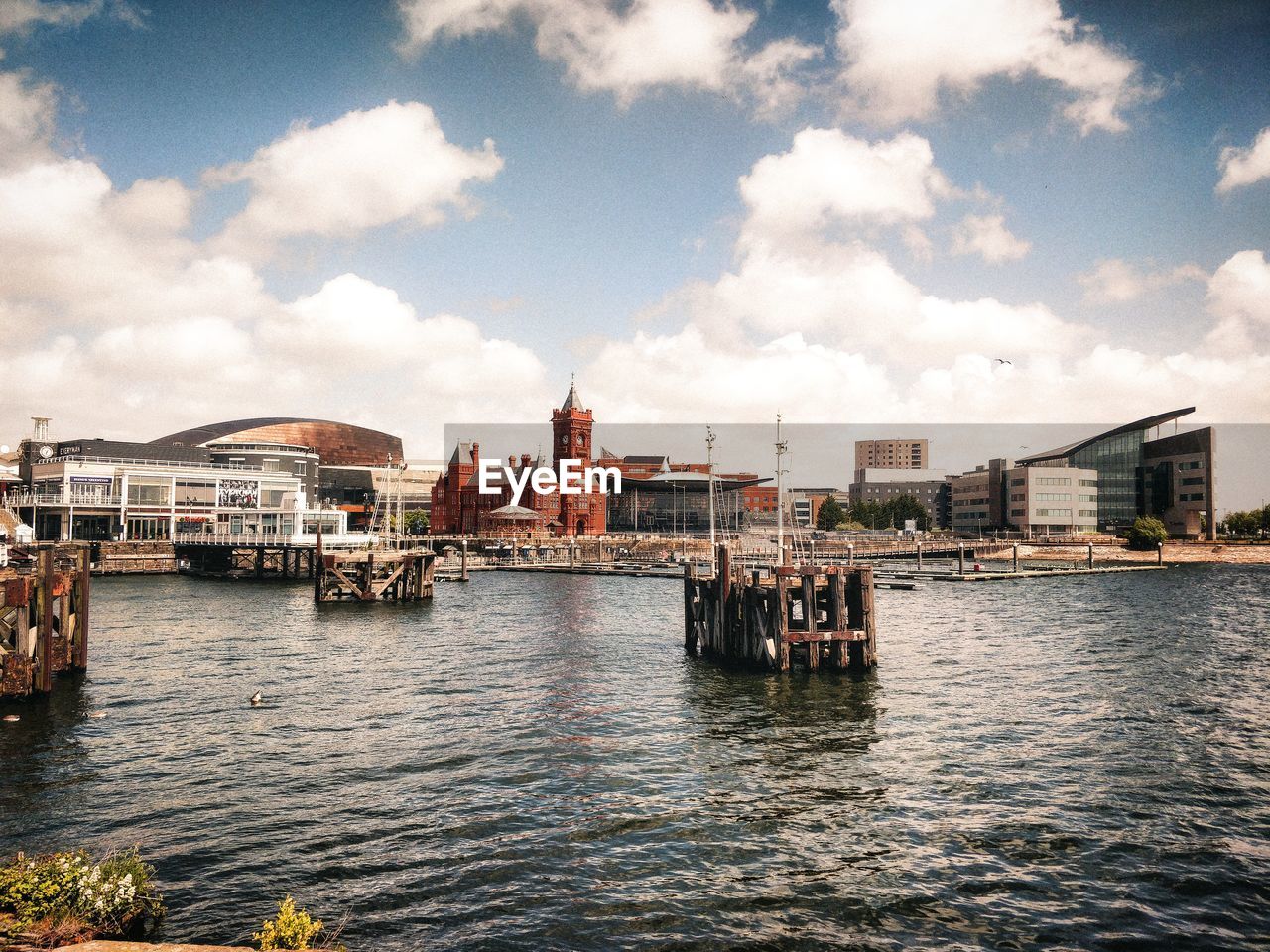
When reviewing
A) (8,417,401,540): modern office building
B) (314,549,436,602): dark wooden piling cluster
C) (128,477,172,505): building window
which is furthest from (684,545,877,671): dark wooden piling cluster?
(128,477,172,505): building window

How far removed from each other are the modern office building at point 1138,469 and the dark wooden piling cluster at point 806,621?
486 feet

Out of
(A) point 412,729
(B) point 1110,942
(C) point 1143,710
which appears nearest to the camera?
(B) point 1110,942

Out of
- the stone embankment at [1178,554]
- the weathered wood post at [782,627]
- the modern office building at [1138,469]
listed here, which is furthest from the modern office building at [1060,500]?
the weathered wood post at [782,627]

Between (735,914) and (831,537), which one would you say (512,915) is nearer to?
(735,914)

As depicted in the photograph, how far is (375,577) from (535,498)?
8954cm

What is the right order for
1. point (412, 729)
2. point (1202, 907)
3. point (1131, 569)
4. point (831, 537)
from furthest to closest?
point (831, 537), point (1131, 569), point (412, 729), point (1202, 907)

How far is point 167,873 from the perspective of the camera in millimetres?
15766

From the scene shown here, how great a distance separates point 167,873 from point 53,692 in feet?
63.9

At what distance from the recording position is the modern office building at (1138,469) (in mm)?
158500

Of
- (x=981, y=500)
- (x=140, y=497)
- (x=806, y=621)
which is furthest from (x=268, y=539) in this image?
(x=981, y=500)

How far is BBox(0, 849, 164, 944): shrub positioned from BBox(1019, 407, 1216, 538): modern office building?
177451 millimetres

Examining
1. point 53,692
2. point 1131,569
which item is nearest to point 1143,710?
point 53,692

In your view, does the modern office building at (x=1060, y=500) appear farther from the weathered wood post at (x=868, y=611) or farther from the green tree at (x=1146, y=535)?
the weathered wood post at (x=868, y=611)

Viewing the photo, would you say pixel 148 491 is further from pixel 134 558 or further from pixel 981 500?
pixel 981 500
